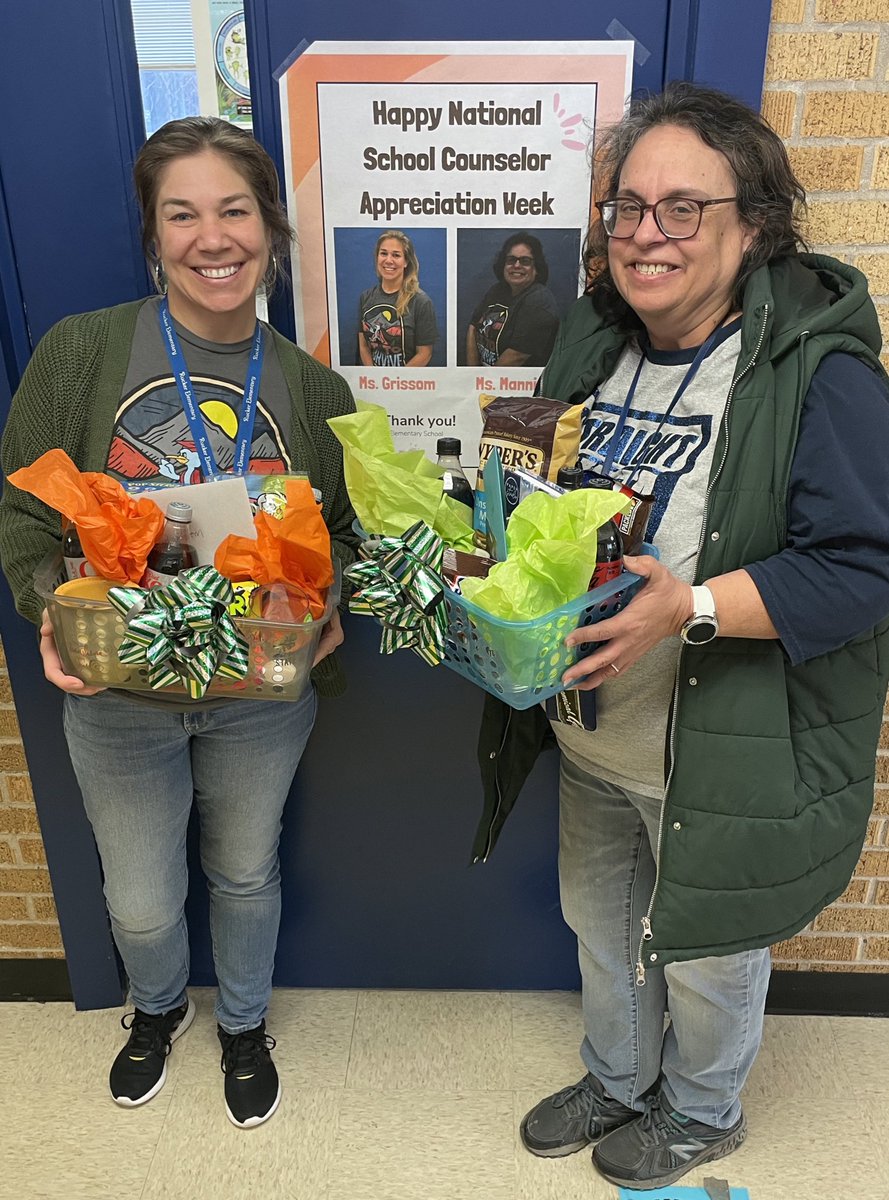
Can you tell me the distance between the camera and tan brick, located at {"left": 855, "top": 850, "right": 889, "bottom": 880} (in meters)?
2.13

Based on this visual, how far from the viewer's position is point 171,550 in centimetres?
137

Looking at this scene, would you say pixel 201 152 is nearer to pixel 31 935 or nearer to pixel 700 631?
pixel 700 631

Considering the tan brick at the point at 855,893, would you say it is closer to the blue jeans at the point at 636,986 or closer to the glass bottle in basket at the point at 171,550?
the blue jeans at the point at 636,986

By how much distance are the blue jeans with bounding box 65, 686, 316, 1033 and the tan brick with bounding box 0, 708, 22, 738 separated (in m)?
0.38

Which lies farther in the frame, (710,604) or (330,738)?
(330,738)

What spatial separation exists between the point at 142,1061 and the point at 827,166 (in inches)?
87.6

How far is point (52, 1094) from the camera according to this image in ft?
6.68

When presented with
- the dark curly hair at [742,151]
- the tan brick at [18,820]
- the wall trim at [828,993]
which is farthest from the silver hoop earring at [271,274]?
the wall trim at [828,993]

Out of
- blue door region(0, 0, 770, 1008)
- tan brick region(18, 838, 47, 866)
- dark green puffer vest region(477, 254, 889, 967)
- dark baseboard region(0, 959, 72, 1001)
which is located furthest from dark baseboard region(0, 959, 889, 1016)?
dark green puffer vest region(477, 254, 889, 967)

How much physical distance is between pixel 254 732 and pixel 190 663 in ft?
1.64

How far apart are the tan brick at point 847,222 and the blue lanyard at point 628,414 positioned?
1.55ft

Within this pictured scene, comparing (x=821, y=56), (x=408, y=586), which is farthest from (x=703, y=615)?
(x=821, y=56)

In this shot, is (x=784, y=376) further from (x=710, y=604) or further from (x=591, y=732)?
(x=591, y=732)

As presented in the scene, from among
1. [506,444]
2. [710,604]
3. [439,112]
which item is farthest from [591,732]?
Answer: [439,112]
